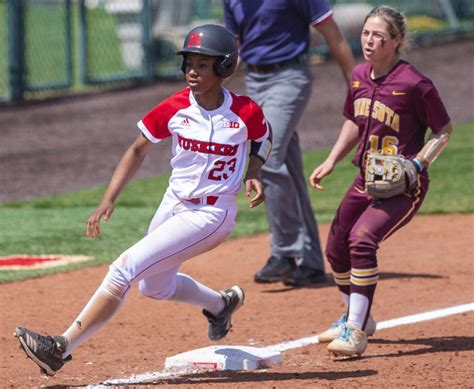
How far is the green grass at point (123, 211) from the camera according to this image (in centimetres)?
923

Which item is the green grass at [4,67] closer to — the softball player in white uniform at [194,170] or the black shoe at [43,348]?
the softball player in white uniform at [194,170]

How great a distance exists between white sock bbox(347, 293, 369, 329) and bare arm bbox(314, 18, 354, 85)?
2071 millimetres

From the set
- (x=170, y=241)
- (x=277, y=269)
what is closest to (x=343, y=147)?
(x=170, y=241)

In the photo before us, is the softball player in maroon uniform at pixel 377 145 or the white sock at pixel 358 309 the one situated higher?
the softball player in maroon uniform at pixel 377 145

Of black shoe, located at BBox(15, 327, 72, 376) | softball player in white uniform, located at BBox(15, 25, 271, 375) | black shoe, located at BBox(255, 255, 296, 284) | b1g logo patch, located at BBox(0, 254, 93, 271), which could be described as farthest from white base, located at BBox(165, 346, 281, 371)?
b1g logo patch, located at BBox(0, 254, 93, 271)

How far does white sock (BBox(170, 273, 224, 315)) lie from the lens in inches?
232

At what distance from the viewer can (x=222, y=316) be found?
6.12m

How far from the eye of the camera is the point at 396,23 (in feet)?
20.1

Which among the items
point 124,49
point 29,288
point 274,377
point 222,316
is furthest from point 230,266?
point 124,49

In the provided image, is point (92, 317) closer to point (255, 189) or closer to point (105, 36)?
point (255, 189)

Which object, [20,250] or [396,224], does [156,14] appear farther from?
[396,224]

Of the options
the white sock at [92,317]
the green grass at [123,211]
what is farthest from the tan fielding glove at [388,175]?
the green grass at [123,211]

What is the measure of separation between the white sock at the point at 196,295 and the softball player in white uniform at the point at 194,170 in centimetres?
18

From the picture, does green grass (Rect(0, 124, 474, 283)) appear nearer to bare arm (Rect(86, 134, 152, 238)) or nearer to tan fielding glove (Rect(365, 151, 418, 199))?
bare arm (Rect(86, 134, 152, 238))
